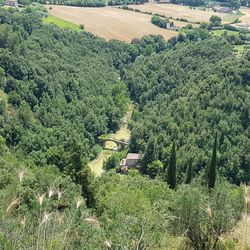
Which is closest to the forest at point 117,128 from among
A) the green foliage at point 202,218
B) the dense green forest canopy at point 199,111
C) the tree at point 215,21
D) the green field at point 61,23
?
the green foliage at point 202,218

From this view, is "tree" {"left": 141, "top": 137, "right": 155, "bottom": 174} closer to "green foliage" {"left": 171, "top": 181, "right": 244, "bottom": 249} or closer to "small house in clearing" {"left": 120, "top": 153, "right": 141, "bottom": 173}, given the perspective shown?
"small house in clearing" {"left": 120, "top": 153, "right": 141, "bottom": 173}

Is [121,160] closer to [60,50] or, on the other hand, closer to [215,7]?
[60,50]

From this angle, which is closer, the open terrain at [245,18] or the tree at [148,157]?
the tree at [148,157]

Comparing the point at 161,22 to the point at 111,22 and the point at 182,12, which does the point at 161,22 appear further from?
the point at 182,12

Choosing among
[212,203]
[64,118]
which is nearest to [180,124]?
[64,118]

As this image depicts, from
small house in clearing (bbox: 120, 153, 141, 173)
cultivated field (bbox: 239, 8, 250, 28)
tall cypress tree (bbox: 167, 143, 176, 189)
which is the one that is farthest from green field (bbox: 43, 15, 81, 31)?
tall cypress tree (bbox: 167, 143, 176, 189)

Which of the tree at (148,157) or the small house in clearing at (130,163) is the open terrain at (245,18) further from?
the small house in clearing at (130,163)
